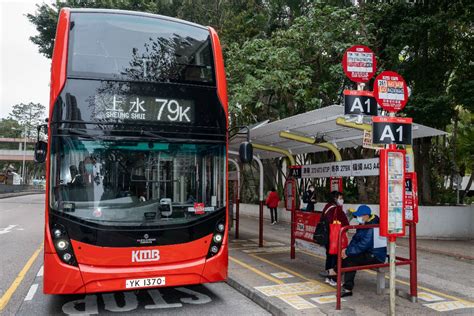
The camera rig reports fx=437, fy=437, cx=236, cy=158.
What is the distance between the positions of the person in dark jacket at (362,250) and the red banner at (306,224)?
1.92m

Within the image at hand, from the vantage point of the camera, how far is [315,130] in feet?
27.8

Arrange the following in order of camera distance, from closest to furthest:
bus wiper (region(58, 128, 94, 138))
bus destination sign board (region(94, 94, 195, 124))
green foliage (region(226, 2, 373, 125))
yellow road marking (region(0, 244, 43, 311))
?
bus wiper (region(58, 128, 94, 138)) → bus destination sign board (region(94, 94, 195, 124)) → yellow road marking (region(0, 244, 43, 311)) → green foliage (region(226, 2, 373, 125))

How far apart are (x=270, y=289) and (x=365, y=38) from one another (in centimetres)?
906

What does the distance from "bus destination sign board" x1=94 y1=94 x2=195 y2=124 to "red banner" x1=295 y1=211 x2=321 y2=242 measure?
373cm

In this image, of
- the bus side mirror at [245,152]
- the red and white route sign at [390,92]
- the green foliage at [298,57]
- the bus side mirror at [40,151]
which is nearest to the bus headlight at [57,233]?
the bus side mirror at [40,151]

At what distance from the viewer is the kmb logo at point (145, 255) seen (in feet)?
18.7

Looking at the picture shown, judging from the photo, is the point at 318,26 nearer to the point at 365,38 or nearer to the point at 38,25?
the point at 365,38

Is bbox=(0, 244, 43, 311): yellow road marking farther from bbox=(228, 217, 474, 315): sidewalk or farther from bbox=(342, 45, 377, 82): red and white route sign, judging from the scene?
bbox=(342, 45, 377, 82): red and white route sign

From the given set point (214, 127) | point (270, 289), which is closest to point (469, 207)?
point (270, 289)

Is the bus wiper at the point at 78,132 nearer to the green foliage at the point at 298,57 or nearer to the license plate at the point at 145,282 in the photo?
the license plate at the point at 145,282

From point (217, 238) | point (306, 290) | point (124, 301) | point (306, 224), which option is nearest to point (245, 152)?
point (217, 238)

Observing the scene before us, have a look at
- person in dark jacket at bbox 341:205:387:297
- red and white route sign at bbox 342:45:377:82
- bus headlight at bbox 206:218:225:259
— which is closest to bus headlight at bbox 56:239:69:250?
bus headlight at bbox 206:218:225:259

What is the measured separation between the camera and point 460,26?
41.1 ft

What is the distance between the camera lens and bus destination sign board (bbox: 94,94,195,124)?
230 inches
